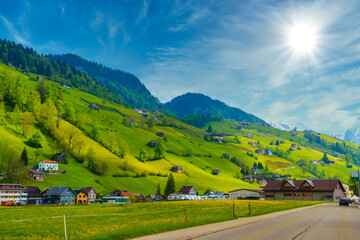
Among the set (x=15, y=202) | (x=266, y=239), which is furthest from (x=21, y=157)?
(x=266, y=239)

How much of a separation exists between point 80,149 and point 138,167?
119ft

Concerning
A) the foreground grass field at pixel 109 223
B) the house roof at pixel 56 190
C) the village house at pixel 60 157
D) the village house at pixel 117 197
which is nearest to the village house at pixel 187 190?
the village house at pixel 117 197

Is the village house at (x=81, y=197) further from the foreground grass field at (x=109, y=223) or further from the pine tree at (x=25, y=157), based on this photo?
the foreground grass field at (x=109, y=223)

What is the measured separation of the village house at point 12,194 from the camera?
10796 centimetres

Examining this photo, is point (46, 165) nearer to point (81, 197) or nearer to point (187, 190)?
point (81, 197)

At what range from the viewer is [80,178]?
13238cm

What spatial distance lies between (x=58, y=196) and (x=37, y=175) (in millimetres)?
18388

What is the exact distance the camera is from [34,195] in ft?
373

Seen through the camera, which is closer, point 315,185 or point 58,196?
point 58,196

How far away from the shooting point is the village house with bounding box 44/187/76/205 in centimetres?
11236

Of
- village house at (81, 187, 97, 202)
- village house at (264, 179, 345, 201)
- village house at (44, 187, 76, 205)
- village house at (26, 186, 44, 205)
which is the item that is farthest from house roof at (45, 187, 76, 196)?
village house at (264, 179, 345, 201)

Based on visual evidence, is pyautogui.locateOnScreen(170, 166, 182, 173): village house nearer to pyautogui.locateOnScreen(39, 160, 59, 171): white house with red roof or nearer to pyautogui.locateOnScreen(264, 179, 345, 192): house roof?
pyautogui.locateOnScreen(264, 179, 345, 192): house roof

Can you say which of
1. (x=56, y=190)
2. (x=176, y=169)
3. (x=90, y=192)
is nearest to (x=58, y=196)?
(x=56, y=190)

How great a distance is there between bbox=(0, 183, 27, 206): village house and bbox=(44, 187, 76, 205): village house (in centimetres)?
863
